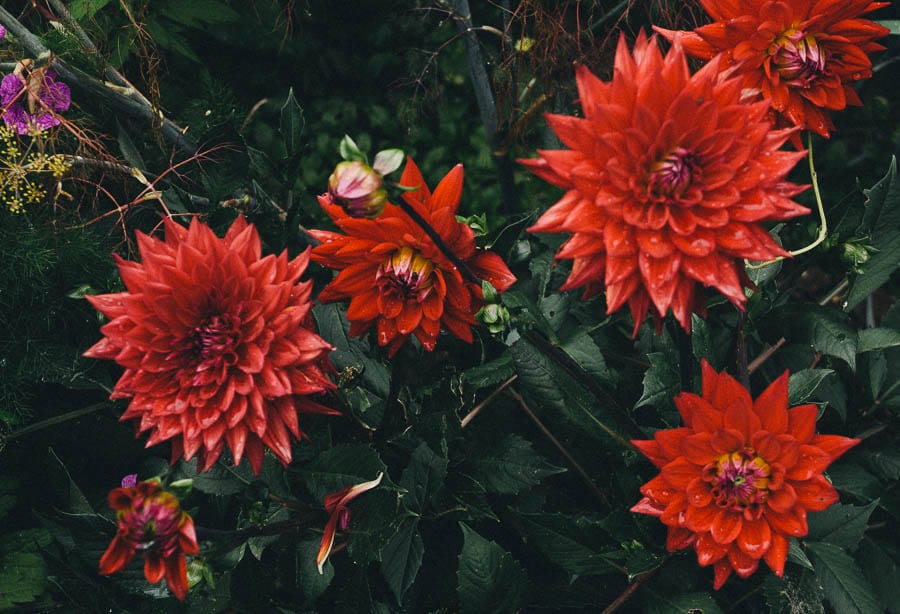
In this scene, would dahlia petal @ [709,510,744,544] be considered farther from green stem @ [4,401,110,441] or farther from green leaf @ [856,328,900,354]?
green stem @ [4,401,110,441]

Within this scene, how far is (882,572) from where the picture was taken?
1.15 m

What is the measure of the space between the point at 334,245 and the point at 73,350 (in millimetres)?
588

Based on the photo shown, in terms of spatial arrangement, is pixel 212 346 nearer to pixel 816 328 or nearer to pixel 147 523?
pixel 147 523

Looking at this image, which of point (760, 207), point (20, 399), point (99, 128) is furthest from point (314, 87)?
point (760, 207)

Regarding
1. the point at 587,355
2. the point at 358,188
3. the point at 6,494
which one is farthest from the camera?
the point at 6,494

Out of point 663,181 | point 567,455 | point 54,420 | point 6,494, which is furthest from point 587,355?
point 6,494

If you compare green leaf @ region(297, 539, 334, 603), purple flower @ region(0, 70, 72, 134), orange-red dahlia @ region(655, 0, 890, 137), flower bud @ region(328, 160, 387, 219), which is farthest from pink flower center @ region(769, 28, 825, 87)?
purple flower @ region(0, 70, 72, 134)

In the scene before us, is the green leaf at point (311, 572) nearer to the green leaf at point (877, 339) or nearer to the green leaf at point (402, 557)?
the green leaf at point (402, 557)

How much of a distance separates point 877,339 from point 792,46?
0.47 metres

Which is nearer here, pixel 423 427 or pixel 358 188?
pixel 358 188

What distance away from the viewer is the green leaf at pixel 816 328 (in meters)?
1.04

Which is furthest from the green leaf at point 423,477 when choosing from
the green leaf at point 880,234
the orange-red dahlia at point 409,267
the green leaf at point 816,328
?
the green leaf at point 880,234

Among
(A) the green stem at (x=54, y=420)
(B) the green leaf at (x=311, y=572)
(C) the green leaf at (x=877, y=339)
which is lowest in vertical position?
(B) the green leaf at (x=311, y=572)

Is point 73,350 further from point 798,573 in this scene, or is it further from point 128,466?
point 798,573
